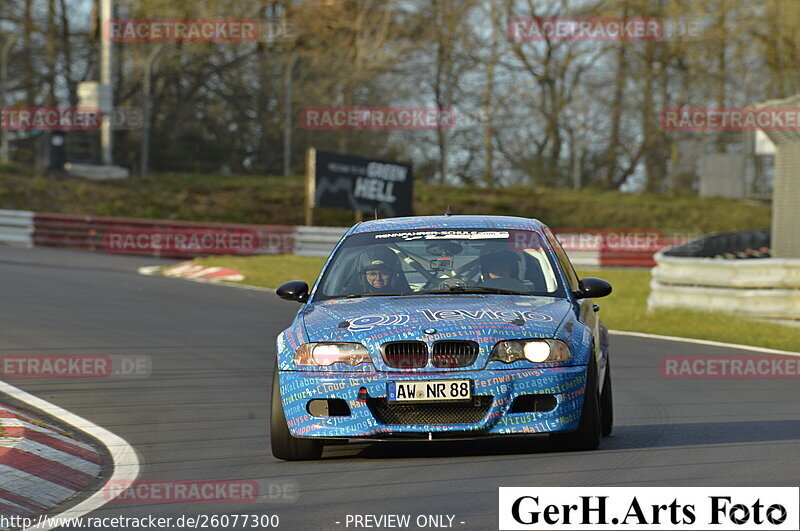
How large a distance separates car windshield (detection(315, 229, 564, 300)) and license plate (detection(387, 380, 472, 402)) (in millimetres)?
1091

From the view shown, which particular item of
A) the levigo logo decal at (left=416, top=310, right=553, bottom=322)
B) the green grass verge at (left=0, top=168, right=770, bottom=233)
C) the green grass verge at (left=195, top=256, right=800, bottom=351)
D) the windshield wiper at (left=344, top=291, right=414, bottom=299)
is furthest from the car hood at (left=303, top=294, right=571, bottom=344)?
the green grass verge at (left=0, top=168, right=770, bottom=233)

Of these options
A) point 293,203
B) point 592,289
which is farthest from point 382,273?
point 293,203

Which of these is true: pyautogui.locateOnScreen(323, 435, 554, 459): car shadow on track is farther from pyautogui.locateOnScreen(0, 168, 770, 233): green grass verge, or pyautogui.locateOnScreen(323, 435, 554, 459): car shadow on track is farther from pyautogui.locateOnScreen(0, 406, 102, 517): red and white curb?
pyautogui.locateOnScreen(0, 168, 770, 233): green grass verge

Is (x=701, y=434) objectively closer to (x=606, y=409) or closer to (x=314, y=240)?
(x=606, y=409)

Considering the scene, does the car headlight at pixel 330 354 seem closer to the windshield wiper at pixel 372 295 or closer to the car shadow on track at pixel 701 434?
the windshield wiper at pixel 372 295

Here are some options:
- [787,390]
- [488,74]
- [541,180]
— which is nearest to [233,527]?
[787,390]

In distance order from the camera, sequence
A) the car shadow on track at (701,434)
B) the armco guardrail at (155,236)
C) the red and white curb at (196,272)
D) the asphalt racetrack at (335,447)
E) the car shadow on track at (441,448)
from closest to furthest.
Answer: the asphalt racetrack at (335,447), the car shadow on track at (441,448), the car shadow on track at (701,434), the red and white curb at (196,272), the armco guardrail at (155,236)

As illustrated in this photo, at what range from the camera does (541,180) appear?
39.7 m

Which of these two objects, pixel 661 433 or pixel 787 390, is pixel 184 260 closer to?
pixel 787 390

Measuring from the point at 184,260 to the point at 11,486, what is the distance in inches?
888

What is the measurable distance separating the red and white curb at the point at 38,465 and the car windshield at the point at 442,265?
72.4 inches

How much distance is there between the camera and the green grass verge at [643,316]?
1652cm

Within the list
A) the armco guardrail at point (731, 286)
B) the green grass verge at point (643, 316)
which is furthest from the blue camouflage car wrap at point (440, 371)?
the armco guardrail at point (731, 286)

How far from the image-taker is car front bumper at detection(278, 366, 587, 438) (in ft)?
24.3
